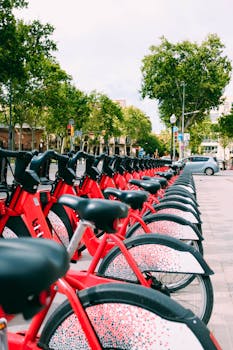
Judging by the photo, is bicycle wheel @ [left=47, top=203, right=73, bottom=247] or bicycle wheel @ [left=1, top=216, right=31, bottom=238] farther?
bicycle wheel @ [left=47, top=203, right=73, bottom=247]

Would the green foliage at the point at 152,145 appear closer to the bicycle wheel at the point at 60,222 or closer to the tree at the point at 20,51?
the tree at the point at 20,51

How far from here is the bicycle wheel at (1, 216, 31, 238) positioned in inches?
146

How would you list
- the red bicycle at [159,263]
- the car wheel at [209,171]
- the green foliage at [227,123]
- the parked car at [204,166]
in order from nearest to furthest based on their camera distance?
1. the red bicycle at [159,263]
2. the parked car at [204,166]
3. the car wheel at [209,171]
4. the green foliage at [227,123]

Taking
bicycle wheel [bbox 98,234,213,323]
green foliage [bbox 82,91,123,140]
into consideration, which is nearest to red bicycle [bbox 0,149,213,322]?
bicycle wheel [bbox 98,234,213,323]

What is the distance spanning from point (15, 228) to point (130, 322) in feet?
6.77

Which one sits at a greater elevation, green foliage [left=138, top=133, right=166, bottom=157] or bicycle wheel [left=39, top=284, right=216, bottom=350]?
green foliage [left=138, top=133, right=166, bottom=157]

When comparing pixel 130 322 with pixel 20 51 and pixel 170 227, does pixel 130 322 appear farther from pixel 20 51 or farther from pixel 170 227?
pixel 20 51

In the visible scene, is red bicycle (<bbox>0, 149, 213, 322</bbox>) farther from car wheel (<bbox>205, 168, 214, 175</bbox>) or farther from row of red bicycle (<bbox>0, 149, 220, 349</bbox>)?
car wheel (<bbox>205, 168, 214, 175</bbox>)

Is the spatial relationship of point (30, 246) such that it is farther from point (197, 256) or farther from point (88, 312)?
point (197, 256)

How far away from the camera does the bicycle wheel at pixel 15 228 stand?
12.2 feet

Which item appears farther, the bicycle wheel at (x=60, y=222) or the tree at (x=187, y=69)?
the tree at (x=187, y=69)

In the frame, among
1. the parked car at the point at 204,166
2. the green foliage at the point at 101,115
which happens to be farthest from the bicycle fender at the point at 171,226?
the green foliage at the point at 101,115

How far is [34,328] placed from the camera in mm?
1855

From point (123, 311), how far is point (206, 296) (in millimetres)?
1529
